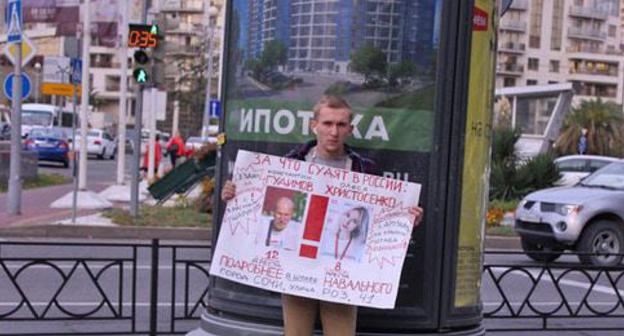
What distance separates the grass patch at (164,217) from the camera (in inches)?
774

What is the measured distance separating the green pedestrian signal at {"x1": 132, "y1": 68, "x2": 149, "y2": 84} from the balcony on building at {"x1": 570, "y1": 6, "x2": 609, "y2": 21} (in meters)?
84.2

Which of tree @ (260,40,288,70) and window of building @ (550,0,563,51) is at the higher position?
window of building @ (550,0,563,51)

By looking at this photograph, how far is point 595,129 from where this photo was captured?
56812 millimetres

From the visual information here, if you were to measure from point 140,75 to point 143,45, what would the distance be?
0.50 metres

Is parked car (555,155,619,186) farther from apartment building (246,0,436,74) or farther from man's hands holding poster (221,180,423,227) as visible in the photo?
man's hands holding poster (221,180,423,227)

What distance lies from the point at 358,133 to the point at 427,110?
394mm

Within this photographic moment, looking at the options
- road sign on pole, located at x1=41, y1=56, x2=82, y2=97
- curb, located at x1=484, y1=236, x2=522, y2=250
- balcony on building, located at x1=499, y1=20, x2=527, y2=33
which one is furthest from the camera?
balcony on building, located at x1=499, y1=20, x2=527, y2=33

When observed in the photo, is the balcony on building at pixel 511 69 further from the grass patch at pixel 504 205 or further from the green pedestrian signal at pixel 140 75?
the green pedestrian signal at pixel 140 75

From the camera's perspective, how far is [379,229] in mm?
5719

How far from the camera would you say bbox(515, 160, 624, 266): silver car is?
16422 millimetres

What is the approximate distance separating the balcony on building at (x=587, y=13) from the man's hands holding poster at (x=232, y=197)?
9689 centimetres

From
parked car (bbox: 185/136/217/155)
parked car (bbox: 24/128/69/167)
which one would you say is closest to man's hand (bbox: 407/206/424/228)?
parked car (bbox: 185/136/217/155)

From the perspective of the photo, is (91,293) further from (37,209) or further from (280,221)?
(37,209)

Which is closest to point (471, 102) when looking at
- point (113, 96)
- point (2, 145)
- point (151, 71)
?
point (151, 71)
